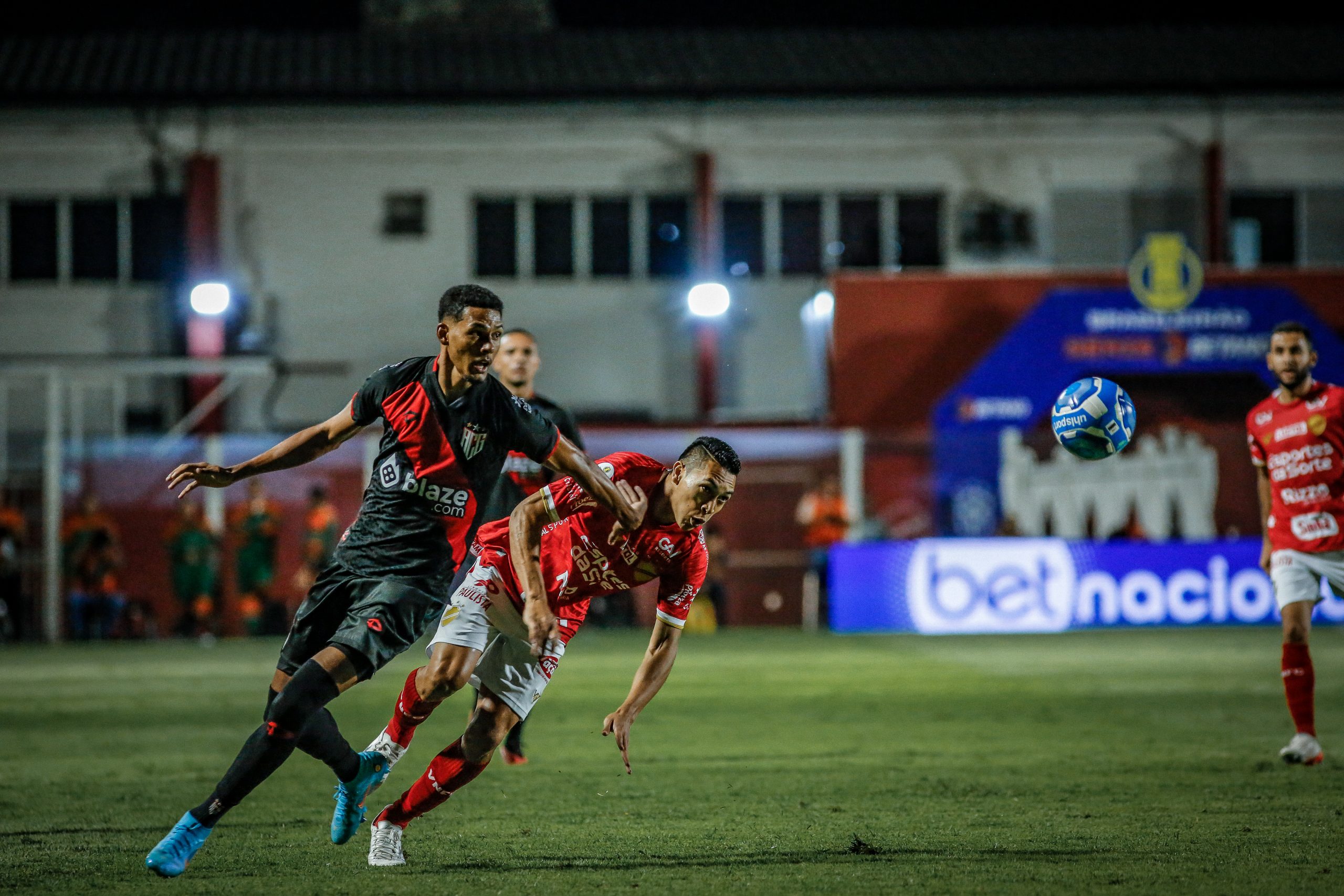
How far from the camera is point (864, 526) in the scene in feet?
72.3

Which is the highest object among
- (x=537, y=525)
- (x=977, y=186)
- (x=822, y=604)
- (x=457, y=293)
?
(x=977, y=186)

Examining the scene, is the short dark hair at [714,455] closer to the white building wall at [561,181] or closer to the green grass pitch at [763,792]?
the green grass pitch at [763,792]

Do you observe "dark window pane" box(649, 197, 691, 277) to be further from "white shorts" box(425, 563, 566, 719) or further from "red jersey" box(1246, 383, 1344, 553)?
"white shorts" box(425, 563, 566, 719)

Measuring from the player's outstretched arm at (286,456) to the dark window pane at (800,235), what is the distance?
22.0m

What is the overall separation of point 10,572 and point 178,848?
55.7ft

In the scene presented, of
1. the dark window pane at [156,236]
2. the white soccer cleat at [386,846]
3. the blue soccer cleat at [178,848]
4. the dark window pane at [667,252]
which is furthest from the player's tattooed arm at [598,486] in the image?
the dark window pane at [156,236]

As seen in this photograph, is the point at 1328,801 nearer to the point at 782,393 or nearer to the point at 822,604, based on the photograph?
the point at 822,604

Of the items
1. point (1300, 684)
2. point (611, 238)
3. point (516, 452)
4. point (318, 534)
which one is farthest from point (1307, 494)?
point (611, 238)

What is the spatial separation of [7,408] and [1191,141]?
68.0 feet

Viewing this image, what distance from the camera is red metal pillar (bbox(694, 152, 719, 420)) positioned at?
1067 inches

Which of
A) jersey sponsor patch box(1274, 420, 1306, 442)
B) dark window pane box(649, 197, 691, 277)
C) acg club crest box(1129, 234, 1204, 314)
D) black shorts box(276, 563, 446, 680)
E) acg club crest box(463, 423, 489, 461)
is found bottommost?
black shorts box(276, 563, 446, 680)

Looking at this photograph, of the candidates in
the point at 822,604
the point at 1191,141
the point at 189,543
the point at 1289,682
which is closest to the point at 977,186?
the point at 1191,141

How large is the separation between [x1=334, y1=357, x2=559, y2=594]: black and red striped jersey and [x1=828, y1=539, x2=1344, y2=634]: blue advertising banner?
47.0ft

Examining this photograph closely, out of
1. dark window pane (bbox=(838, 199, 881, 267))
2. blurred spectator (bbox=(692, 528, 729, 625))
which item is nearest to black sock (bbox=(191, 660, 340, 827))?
blurred spectator (bbox=(692, 528, 729, 625))
